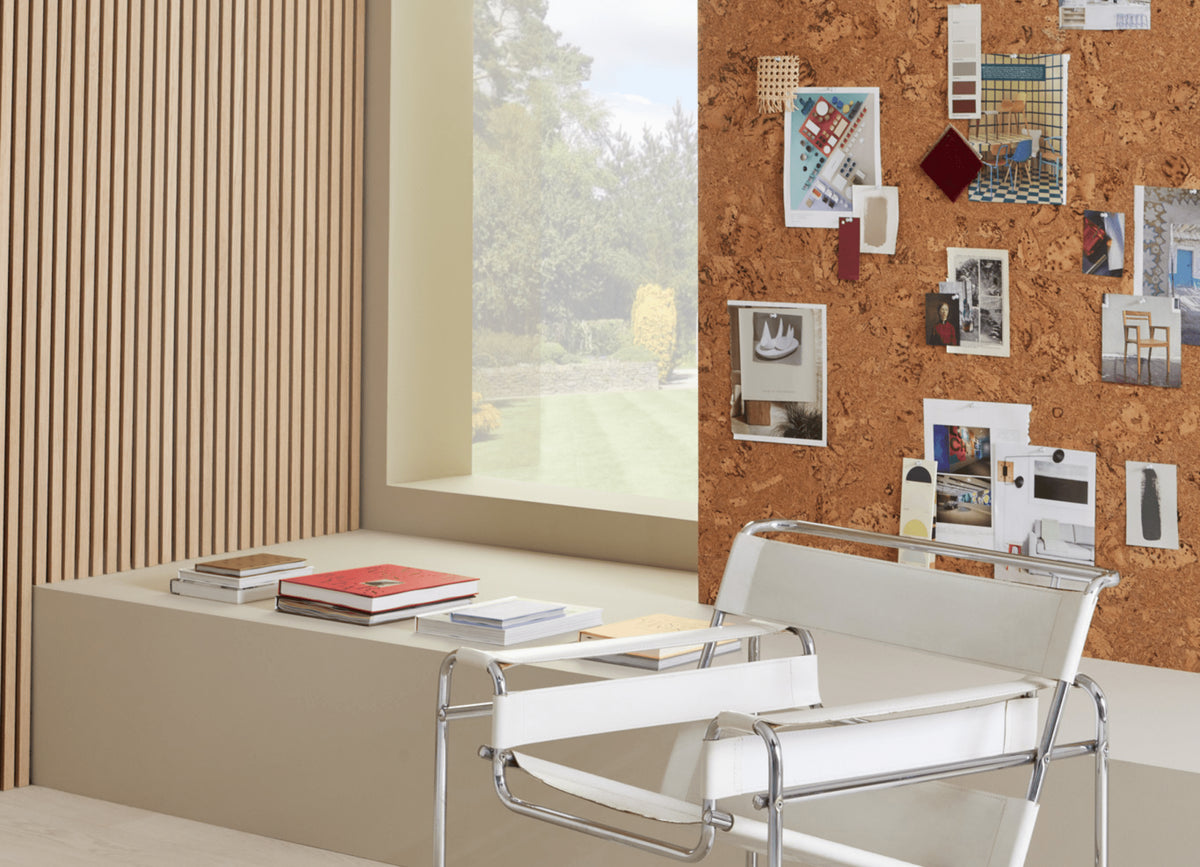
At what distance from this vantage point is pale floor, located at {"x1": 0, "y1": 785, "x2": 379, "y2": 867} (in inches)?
124

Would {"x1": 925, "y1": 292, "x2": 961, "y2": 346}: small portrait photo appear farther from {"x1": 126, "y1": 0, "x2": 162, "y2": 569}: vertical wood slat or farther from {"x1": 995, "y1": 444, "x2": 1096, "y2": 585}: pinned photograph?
{"x1": 126, "y1": 0, "x2": 162, "y2": 569}: vertical wood slat

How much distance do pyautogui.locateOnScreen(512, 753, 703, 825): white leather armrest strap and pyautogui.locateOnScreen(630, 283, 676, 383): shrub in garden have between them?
2.93m

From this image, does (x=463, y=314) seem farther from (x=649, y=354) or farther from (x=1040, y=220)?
(x=1040, y=220)

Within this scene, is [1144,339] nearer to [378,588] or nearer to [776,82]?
[776,82]

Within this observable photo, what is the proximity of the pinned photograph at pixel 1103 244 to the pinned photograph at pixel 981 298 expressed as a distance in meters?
0.17

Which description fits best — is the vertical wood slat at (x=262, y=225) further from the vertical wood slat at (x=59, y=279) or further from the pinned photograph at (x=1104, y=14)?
the pinned photograph at (x=1104, y=14)

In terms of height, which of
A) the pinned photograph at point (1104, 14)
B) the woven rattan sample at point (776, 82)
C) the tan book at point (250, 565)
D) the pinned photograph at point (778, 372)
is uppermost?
the pinned photograph at point (1104, 14)

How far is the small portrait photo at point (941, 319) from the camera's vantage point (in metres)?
3.08

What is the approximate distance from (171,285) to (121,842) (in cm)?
146

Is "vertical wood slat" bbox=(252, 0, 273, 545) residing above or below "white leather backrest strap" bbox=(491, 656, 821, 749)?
above

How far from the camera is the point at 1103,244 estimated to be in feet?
9.52

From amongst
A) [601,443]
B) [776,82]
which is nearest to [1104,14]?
[776,82]

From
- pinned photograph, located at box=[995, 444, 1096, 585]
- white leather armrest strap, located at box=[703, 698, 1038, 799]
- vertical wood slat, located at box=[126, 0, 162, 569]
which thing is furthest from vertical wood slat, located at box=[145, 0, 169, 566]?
white leather armrest strap, located at box=[703, 698, 1038, 799]

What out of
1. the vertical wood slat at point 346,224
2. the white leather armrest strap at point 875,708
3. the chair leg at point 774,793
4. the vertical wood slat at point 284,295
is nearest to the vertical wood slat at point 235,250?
the vertical wood slat at point 284,295
